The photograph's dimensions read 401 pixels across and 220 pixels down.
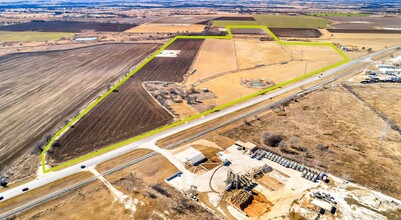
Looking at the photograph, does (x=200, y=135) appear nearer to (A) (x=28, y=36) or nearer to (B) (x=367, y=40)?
(B) (x=367, y=40)

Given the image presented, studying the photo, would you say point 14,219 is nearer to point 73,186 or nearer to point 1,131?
point 73,186

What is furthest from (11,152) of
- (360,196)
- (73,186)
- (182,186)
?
(360,196)

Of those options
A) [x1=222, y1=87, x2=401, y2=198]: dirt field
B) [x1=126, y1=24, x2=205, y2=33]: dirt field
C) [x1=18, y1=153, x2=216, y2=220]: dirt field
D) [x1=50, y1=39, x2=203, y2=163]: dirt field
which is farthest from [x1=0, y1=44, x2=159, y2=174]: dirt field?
[x1=126, y1=24, x2=205, y2=33]: dirt field

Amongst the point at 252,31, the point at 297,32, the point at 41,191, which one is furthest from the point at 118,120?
the point at 297,32

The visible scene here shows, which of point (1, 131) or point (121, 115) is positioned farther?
point (121, 115)

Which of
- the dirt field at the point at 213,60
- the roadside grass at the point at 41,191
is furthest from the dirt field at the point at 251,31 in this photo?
the roadside grass at the point at 41,191
